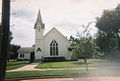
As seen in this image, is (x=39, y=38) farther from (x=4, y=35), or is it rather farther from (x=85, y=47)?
(x=4, y=35)

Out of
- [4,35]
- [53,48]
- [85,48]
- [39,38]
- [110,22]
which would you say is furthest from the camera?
[39,38]

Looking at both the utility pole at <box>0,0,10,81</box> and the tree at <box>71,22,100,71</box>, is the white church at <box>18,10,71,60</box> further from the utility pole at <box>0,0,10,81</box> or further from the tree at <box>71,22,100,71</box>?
the utility pole at <box>0,0,10,81</box>

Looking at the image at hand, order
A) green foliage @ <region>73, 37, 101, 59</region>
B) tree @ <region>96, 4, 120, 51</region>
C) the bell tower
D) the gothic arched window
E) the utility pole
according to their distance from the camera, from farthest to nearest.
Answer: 1. the gothic arched window
2. the bell tower
3. tree @ <region>96, 4, 120, 51</region>
4. green foliage @ <region>73, 37, 101, 59</region>
5. the utility pole

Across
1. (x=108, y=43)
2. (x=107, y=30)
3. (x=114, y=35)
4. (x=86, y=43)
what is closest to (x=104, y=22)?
(x=107, y=30)

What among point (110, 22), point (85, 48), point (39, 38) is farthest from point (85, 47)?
point (39, 38)

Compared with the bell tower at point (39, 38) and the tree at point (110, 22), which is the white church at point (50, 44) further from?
the tree at point (110, 22)

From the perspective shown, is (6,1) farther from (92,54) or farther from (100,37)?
(100,37)

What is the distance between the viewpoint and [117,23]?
30453mm

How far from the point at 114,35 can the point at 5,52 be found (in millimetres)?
34151

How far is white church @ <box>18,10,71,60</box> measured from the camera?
1375 inches

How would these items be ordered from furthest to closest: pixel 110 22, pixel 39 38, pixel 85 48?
pixel 39 38 → pixel 110 22 → pixel 85 48

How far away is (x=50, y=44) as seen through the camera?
35.4m

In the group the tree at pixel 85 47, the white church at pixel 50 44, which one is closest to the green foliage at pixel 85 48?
the tree at pixel 85 47

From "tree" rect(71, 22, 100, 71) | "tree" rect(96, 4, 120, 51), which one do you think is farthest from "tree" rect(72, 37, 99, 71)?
"tree" rect(96, 4, 120, 51)
